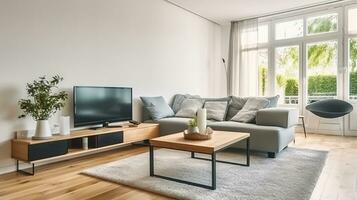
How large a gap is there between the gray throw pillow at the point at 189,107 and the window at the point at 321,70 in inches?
103

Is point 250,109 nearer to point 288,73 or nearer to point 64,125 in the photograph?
point 288,73

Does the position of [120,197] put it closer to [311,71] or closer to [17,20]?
[17,20]

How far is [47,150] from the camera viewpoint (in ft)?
9.09

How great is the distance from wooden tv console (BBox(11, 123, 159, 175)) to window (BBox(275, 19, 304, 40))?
3.84 meters

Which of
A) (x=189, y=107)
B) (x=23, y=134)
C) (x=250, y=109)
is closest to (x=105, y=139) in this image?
(x=23, y=134)

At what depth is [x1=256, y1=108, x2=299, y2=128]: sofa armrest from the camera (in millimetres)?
3492

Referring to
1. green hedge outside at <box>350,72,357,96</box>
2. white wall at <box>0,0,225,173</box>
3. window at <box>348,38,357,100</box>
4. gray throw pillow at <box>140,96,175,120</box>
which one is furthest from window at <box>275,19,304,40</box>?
gray throw pillow at <box>140,96,175,120</box>

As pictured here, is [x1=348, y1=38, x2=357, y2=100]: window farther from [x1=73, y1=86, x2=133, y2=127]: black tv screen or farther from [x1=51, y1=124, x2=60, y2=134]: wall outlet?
[x1=51, y1=124, x2=60, y2=134]: wall outlet

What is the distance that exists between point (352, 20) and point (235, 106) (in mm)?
3090

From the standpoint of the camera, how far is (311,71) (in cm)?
559

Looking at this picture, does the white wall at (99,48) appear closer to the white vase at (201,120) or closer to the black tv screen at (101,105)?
the black tv screen at (101,105)

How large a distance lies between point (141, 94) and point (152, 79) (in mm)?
400

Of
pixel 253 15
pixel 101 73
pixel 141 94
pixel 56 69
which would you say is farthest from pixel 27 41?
pixel 253 15

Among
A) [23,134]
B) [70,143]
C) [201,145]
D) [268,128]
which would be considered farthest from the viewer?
[268,128]
